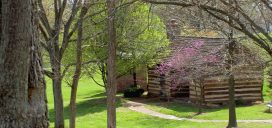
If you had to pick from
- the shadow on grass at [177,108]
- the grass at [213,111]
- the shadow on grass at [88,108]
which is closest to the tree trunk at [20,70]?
the grass at [213,111]

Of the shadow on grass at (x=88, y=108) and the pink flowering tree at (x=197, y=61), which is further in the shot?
the shadow on grass at (x=88, y=108)

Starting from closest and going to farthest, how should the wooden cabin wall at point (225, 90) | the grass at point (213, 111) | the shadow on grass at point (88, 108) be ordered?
the grass at point (213, 111), the wooden cabin wall at point (225, 90), the shadow on grass at point (88, 108)

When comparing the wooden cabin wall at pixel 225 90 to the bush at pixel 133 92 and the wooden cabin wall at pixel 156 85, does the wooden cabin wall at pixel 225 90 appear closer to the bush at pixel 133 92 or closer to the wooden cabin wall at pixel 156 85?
the wooden cabin wall at pixel 156 85

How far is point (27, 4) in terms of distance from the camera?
368cm

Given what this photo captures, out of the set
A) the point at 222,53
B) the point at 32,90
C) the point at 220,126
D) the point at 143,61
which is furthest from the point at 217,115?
the point at 32,90

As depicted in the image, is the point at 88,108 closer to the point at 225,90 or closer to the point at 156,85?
the point at 156,85

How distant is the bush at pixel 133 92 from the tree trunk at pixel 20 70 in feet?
99.7

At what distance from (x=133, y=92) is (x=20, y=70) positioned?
1216 inches

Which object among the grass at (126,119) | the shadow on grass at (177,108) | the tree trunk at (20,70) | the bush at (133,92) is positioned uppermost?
the tree trunk at (20,70)

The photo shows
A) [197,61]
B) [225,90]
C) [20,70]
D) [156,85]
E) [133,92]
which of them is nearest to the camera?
[20,70]

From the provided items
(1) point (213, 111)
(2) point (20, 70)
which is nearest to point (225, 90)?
(1) point (213, 111)

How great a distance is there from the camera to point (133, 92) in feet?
113

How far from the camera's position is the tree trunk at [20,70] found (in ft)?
12.1

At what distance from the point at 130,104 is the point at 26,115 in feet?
86.6
